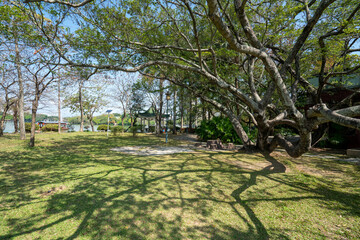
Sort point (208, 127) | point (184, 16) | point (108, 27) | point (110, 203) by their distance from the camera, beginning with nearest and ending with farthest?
1. point (110, 203)
2. point (108, 27)
3. point (184, 16)
4. point (208, 127)

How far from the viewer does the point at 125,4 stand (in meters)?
6.41

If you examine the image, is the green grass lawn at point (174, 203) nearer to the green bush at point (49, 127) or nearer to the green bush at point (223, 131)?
the green bush at point (223, 131)

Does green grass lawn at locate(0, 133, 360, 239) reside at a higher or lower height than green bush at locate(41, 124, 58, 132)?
lower

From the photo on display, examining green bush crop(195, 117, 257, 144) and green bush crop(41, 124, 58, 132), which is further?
green bush crop(41, 124, 58, 132)

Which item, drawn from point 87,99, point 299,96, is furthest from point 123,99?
point 299,96

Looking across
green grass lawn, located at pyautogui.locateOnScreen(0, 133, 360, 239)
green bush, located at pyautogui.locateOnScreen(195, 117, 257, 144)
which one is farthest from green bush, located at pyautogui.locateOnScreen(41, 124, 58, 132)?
green bush, located at pyautogui.locateOnScreen(195, 117, 257, 144)

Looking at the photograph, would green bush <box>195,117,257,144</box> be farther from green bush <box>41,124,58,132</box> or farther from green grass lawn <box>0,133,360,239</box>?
green bush <box>41,124,58,132</box>

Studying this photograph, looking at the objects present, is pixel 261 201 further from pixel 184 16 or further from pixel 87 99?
pixel 87 99

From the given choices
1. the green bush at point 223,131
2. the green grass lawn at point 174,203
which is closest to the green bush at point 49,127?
the green grass lawn at point 174,203

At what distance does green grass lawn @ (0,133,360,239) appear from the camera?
2375 millimetres

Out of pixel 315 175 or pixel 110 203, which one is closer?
pixel 110 203

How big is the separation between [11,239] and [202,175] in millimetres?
3908

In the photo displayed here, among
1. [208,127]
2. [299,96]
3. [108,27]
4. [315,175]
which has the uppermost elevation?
[108,27]

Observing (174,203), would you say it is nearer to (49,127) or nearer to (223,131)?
(223,131)
